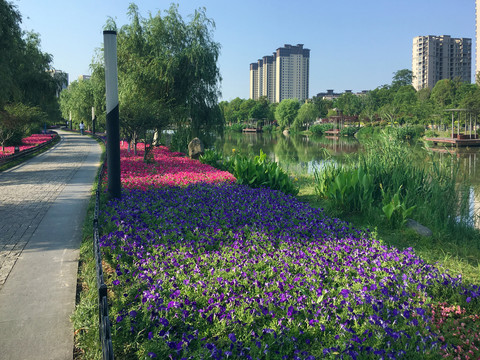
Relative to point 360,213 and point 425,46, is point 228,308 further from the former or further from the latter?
point 425,46

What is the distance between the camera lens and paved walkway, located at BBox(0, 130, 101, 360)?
3.24 metres

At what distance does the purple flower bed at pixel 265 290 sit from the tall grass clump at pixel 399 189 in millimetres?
1312

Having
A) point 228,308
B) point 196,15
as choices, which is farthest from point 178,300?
point 196,15

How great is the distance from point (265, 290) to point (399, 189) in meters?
4.43

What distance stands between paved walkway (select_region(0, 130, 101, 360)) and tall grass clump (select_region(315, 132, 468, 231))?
5.32 m

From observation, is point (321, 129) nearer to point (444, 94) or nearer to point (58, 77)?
point (444, 94)

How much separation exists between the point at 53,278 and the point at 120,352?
182cm

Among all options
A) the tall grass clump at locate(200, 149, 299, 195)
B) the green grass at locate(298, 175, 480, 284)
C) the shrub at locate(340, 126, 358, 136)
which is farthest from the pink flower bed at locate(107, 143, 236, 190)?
the shrub at locate(340, 126, 358, 136)

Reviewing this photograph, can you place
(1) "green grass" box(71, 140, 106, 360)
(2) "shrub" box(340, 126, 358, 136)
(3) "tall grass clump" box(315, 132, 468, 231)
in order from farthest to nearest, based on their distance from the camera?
(2) "shrub" box(340, 126, 358, 136) < (3) "tall grass clump" box(315, 132, 468, 231) < (1) "green grass" box(71, 140, 106, 360)

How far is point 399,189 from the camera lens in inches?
289

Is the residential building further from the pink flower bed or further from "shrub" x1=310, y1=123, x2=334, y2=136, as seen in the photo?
"shrub" x1=310, y1=123, x2=334, y2=136

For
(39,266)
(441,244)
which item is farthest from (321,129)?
(39,266)

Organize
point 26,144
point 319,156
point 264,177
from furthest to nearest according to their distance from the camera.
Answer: point 319,156 → point 26,144 → point 264,177

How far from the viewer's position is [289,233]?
6.00 m
